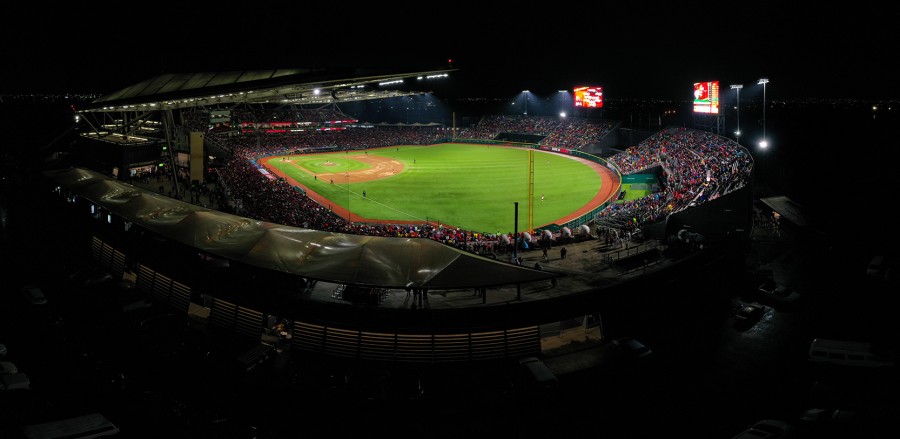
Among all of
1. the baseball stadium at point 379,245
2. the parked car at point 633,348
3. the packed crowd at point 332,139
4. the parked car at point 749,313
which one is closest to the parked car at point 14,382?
the baseball stadium at point 379,245

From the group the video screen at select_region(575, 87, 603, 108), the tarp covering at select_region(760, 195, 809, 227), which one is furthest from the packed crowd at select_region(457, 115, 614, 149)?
the tarp covering at select_region(760, 195, 809, 227)

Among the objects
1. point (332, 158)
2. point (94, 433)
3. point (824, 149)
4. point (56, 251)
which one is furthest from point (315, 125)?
point (94, 433)

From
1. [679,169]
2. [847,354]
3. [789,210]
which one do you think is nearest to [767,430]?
[847,354]

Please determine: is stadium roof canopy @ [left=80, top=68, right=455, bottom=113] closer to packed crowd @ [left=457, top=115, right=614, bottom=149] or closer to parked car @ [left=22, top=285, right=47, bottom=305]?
parked car @ [left=22, top=285, right=47, bottom=305]

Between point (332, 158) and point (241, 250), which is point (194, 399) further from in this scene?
point (332, 158)

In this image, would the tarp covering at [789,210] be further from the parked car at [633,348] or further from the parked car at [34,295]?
the parked car at [34,295]

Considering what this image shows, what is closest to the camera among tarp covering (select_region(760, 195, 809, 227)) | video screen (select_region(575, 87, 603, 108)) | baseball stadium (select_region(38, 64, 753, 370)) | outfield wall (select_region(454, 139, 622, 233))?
baseball stadium (select_region(38, 64, 753, 370))

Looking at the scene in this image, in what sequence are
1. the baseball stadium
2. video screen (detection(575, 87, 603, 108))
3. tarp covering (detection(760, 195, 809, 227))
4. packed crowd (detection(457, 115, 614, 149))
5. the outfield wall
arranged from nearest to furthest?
the baseball stadium < tarp covering (detection(760, 195, 809, 227)) < the outfield wall < video screen (detection(575, 87, 603, 108)) < packed crowd (detection(457, 115, 614, 149))
